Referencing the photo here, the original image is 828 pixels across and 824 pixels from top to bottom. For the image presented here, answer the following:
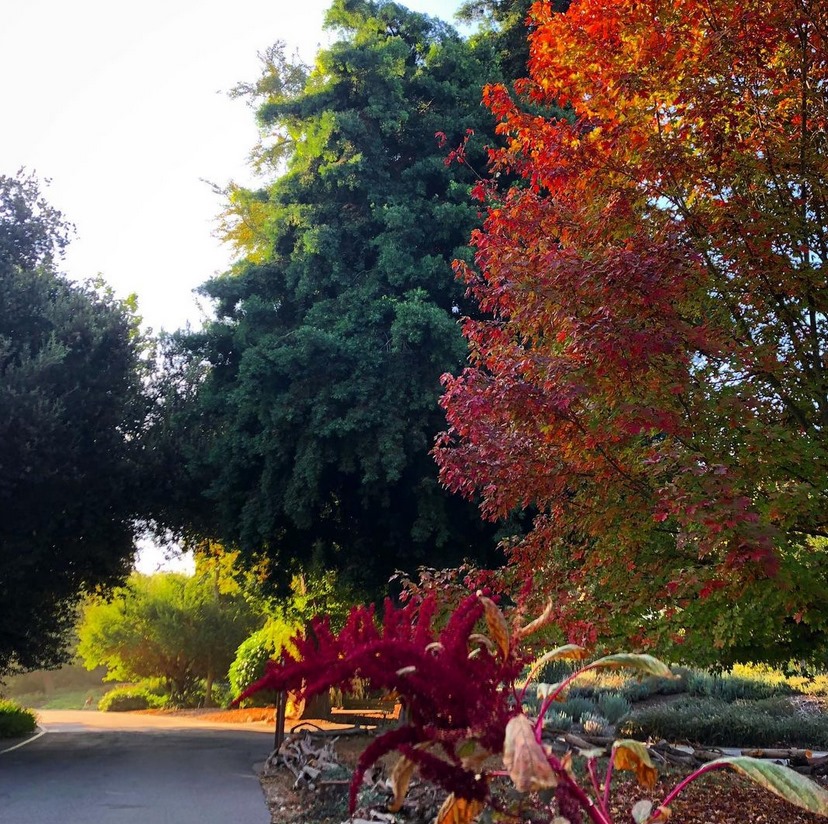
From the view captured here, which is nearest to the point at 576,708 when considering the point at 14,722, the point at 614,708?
the point at 614,708

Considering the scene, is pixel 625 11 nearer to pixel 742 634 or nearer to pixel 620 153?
pixel 620 153

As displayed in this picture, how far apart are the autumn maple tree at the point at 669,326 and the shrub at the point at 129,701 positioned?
27906 millimetres

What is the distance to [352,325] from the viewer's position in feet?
41.6

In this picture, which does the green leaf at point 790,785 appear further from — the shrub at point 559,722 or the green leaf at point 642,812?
the shrub at point 559,722

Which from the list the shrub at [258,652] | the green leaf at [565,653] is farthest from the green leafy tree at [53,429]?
the green leaf at [565,653]

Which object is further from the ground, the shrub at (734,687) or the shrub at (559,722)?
the shrub at (559,722)

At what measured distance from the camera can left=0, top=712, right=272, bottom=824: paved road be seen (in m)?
8.32

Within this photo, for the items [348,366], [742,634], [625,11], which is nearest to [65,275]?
[348,366]

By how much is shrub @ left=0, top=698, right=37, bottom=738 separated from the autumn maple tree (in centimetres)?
1587

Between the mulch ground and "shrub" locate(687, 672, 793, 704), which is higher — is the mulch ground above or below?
above

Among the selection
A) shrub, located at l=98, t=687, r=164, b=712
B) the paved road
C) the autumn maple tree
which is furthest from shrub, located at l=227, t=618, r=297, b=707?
the autumn maple tree

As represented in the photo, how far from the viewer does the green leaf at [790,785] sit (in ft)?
5.78

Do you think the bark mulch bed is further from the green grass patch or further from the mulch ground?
the green grass patch

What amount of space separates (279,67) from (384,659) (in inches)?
742
